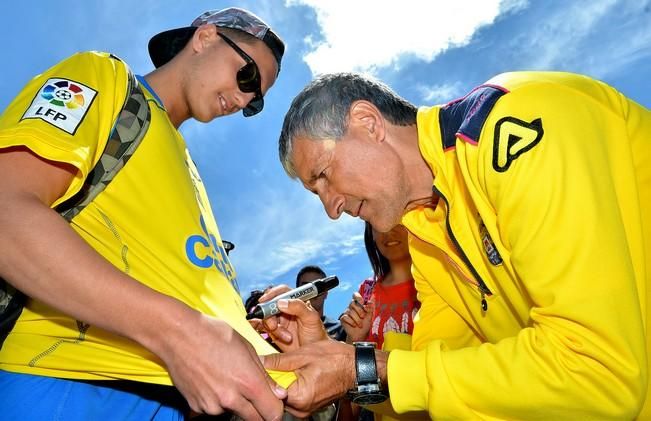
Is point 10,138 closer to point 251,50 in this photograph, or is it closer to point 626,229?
point 251,50

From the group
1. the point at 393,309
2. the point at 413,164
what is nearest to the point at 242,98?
the point at 413,164

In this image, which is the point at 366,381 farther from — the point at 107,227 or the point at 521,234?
the point at 107,227

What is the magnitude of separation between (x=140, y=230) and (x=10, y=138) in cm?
47

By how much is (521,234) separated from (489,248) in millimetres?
398

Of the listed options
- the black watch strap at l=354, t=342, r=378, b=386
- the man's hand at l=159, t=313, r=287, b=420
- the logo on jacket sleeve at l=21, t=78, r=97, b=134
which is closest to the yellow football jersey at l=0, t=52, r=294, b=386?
the logo on jacket sleeve at l=21, t=78, r=97, b=134

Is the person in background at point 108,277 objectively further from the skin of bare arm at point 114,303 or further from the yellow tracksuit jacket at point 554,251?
the yellow tracksuit jacket at point 554,251

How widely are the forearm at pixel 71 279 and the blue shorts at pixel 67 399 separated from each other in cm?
41

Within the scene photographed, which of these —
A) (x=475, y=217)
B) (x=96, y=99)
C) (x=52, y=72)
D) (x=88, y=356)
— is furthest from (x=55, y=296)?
(x=475, y=217)

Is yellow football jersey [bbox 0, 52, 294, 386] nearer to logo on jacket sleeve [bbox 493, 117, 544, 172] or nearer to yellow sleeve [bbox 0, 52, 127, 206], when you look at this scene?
yellow sleeve [bbox 0, 52, 127, 206]

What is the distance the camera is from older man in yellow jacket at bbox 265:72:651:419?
1.42 m

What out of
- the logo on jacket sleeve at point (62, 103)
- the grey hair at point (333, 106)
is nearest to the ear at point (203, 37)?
the grey hair at point (333, 106)

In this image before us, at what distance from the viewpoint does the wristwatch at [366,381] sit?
196 cm

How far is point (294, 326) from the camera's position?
277cm

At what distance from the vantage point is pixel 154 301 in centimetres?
120
